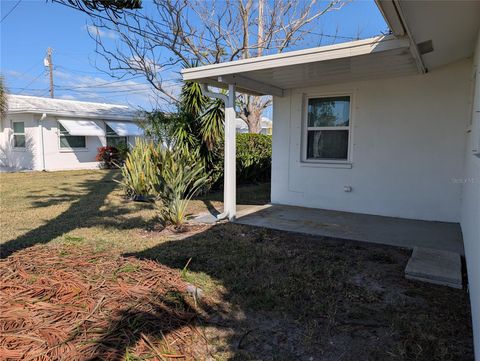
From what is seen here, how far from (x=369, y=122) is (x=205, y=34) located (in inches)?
362

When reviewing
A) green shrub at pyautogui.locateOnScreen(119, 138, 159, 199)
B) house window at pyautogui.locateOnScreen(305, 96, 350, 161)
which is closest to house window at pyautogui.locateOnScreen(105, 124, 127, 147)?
green shrub at pyautogui.locateOnScreen(119, 138, 159, 199)

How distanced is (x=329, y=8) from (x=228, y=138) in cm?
994

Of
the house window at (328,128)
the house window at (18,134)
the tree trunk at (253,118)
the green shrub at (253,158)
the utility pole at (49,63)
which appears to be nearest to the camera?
the house window at (328,128)

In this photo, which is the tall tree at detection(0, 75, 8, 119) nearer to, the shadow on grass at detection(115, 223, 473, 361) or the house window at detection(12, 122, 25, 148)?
the house window at detection(12, 122, 25, 148)

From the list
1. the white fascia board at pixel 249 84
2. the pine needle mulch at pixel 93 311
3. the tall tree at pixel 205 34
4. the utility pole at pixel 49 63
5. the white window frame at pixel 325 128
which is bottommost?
the pine needle mulch at pixel 93 311

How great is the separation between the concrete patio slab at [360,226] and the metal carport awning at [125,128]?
1260 cm

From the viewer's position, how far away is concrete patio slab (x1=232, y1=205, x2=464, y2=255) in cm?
488

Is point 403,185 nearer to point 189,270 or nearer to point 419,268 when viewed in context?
point 419,268

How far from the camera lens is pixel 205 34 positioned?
1348 cm

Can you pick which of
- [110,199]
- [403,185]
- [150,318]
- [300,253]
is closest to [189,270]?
[150,318]

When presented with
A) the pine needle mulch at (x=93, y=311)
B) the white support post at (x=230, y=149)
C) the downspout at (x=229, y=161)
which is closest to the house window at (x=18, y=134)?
the downspout at (x=229, y=161)

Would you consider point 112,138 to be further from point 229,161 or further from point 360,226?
point 360,226

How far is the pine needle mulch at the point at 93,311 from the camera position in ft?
7.59

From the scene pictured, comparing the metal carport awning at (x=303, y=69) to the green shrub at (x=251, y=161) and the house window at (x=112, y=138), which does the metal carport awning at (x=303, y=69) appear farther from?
the house window at (x=112, y=138)
